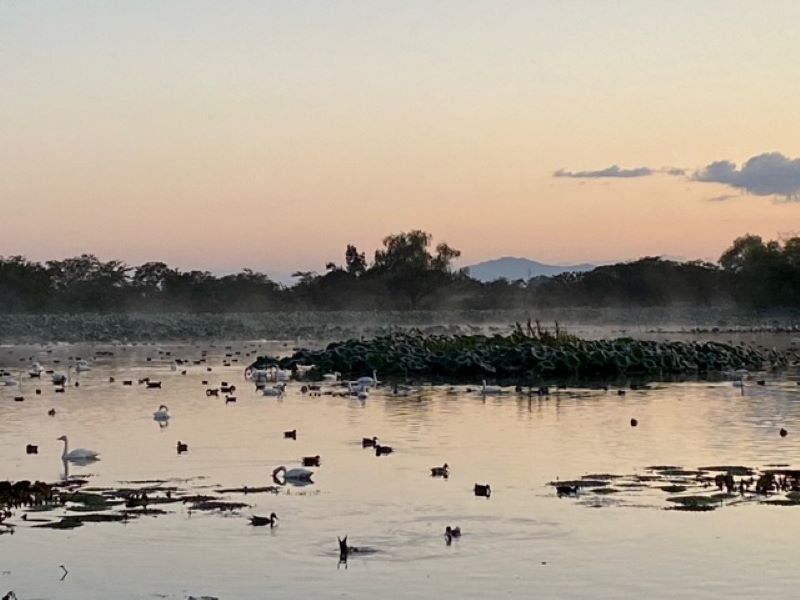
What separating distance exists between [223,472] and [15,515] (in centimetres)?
383

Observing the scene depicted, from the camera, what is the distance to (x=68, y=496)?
627 inches

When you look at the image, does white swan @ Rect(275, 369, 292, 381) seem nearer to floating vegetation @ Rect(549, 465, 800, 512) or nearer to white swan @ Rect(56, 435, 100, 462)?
white swan @ Rect(56, 435, 100, 462)

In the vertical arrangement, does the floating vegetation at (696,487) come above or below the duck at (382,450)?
below

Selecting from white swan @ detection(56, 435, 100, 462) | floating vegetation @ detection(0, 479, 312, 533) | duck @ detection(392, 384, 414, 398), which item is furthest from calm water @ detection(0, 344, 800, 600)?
duck @ detection(392, 384, 414, 398)

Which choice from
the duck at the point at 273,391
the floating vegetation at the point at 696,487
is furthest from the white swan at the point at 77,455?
the duck at the point at 273,391

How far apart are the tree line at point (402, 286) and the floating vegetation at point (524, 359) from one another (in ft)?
204

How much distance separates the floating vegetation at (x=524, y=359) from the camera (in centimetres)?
4019

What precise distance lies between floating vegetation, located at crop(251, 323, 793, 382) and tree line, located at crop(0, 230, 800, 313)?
62.1 m

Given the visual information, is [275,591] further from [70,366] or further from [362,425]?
[70,366]

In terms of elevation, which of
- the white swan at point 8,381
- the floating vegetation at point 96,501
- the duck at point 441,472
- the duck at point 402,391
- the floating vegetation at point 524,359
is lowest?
the floating vegetation at point 96,501

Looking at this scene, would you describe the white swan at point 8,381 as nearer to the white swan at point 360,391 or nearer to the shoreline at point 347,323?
the white swan at point 360,391

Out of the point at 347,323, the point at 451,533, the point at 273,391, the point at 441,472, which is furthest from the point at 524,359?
the point at 347,323

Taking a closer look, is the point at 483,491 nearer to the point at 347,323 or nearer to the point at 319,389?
the point at 319,389

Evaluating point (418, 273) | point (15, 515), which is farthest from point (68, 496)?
point (418, 273)
